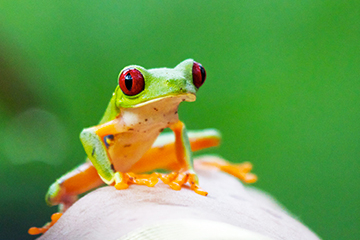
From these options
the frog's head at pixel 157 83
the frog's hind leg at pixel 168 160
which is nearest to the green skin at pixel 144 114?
the frog's head at pixel 157 83

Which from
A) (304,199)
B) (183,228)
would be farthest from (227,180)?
(304,199)

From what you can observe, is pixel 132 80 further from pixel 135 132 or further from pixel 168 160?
pixel 168 160

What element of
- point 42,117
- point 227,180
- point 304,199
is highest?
point 42,117

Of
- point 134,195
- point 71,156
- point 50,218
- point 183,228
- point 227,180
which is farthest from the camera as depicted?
point 71,156

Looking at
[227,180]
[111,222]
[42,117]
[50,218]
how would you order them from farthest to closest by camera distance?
[42,117], [227,180], [50,218], [111,222]

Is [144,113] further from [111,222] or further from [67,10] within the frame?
[67,10]

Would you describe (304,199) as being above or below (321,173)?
below

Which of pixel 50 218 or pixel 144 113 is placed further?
pixel 50 218
